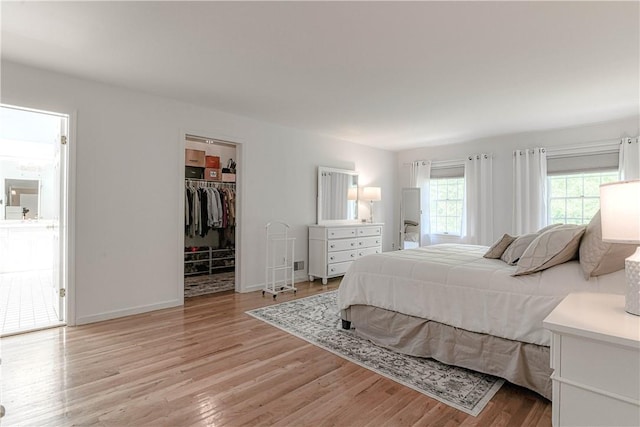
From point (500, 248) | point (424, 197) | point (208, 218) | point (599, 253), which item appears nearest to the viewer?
point (599, 253)

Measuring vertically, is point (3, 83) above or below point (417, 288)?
above

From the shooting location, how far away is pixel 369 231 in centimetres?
569

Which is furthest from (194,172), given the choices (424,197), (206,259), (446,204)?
(446,204)

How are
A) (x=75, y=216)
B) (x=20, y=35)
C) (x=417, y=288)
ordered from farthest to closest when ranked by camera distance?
1. (x=75, y=216)
2. (x=417, y=288)
3. (x=20, y=35)

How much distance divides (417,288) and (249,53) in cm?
223

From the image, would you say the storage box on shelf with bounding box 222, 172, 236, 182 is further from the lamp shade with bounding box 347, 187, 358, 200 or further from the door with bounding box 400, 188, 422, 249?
the door with bounding box 400, 188, 422, 249

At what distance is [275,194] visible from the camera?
15.7 ft

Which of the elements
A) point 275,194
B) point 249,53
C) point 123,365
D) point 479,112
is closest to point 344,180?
point 275,194

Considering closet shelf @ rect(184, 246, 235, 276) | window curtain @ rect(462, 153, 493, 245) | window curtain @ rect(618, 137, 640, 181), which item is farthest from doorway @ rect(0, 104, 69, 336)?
window curtain @ rect(618, 137, 640, 181)

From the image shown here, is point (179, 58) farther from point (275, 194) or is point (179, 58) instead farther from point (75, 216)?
point (275, 194)

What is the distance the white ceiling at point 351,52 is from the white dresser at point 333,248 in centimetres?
182

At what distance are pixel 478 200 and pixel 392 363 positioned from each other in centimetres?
Result: 412

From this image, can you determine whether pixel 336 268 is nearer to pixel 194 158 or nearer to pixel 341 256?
pixel 341 256

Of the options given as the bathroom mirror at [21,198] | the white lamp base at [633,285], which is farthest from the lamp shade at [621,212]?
the bathroom mirror at [21,198]
